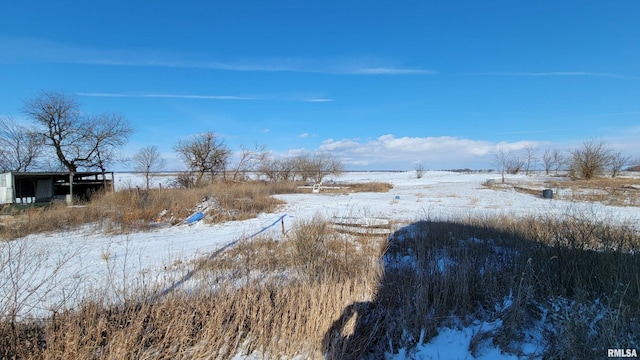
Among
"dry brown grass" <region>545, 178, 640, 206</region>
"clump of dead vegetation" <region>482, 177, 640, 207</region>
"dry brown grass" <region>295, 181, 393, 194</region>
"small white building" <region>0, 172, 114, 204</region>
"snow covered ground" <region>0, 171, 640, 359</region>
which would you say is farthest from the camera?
"dry brown grass" <region>295, 181, 393, 194</region>

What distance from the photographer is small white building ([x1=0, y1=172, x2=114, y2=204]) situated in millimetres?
Result: 13781

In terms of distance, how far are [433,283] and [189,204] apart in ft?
45.6

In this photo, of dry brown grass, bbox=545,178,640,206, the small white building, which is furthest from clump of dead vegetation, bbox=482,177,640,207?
the small white building

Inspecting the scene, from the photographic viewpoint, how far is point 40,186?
Result: 667 inches

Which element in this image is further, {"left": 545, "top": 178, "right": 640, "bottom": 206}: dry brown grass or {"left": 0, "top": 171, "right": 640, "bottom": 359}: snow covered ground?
{"left": 545, "top": 178, "right": 640, "bottom": 206}: dry brown grass

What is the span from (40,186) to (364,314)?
23.1 metres

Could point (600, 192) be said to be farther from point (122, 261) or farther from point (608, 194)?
point (122, 261)

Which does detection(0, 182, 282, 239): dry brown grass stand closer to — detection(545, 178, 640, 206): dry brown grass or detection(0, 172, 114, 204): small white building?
detection(0, 172, 114, 204): small white building

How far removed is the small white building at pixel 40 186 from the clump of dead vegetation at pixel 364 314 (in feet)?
54.5

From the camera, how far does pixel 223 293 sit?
3.59 metres

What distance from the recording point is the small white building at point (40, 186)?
45.2ft

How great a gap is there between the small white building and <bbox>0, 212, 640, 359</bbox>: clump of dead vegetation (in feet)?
54.5

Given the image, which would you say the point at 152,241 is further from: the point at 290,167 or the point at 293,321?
the point at 290,167

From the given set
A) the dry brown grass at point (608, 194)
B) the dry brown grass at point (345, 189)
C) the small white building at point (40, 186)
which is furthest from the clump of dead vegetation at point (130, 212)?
the dry brown grass at point (608, 194)
